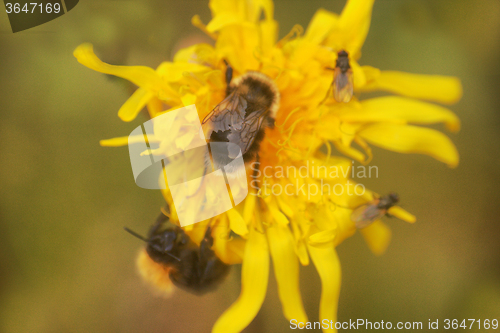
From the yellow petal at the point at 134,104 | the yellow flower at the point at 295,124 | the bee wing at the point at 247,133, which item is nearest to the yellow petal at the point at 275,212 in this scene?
the yellow flower at the point at 295,124

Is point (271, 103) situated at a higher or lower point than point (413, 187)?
higher

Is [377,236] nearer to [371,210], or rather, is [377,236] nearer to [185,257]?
[371,210]

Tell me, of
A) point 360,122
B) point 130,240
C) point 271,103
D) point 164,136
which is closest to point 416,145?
point 360,122

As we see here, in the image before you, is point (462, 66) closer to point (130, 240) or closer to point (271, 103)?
point (271, 103)

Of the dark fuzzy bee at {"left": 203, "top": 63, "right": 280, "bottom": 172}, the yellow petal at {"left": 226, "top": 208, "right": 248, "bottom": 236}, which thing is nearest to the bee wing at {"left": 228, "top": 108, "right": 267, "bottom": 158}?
the dark fuzzy bee at {"left": 203, "top": 63, "right": 280, "bottom": 172}

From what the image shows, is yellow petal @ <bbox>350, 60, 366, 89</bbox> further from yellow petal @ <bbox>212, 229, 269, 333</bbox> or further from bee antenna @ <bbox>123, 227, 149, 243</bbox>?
bee antenna @ <bbox>123, 227, 149, 243</bbox>

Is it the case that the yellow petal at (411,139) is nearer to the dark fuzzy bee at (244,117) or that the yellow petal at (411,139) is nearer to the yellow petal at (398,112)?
the yellow petal at (398,112)
